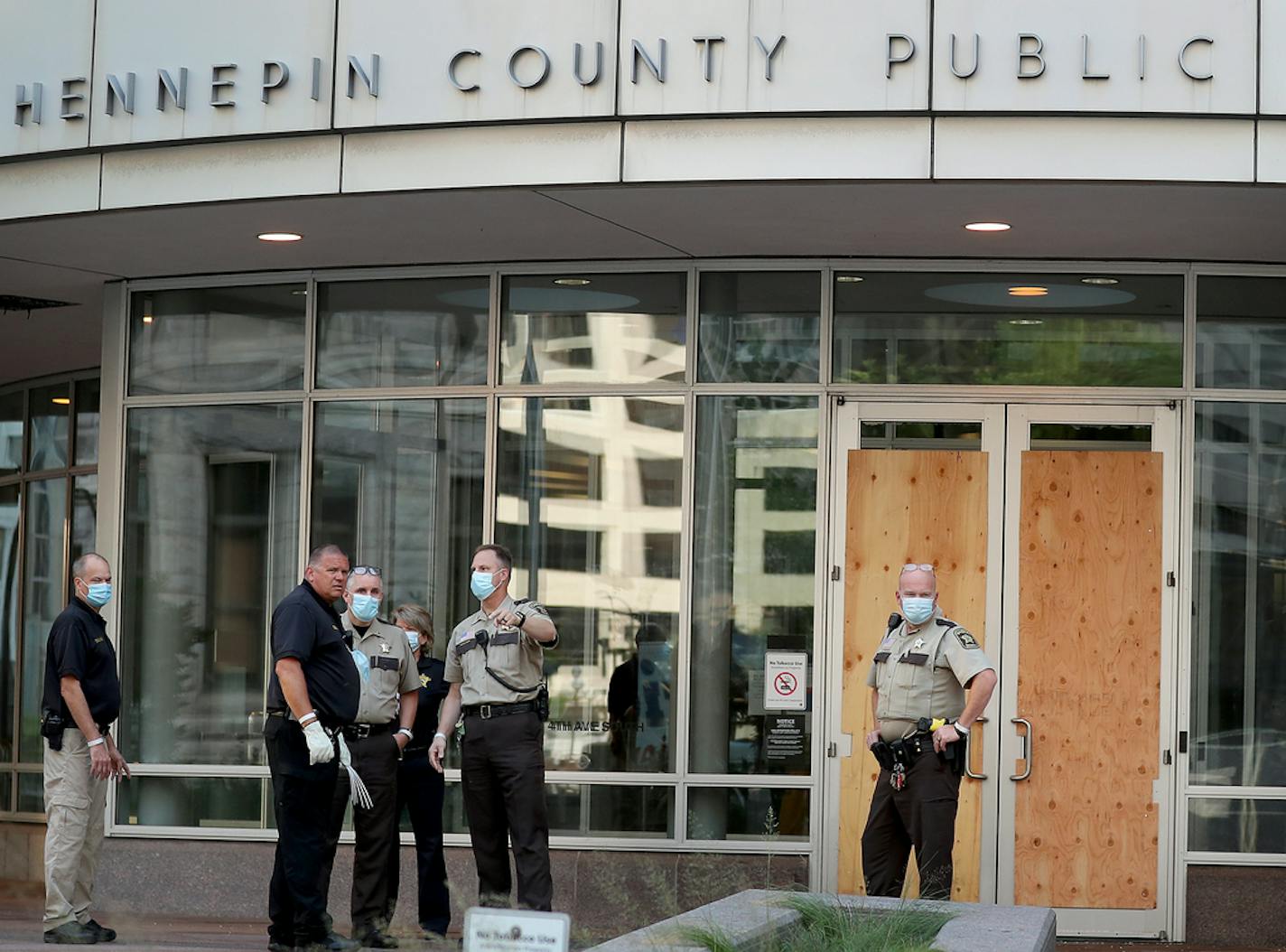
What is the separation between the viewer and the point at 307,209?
935cm

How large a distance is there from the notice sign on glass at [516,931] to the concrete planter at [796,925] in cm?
85

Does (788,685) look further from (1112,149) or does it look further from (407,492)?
(1112,149)

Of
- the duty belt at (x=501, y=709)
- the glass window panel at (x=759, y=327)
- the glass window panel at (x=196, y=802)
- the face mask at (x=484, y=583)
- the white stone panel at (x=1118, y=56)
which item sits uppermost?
the white stone panel at (x=1118, y=56)

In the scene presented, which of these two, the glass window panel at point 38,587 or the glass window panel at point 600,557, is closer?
the glass window panel at point 600,557

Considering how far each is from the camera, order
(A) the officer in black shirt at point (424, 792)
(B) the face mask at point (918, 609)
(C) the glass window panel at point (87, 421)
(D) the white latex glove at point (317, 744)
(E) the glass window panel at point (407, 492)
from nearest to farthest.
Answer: (D) the white latex glove at point (317, 744) → (B) the face mask at point (918, 609) → (A) the officer in black shirt at point (424, 792) → (E) the glass window panel at point (407, 492) → (C) the glass window panel at point (87, 421)

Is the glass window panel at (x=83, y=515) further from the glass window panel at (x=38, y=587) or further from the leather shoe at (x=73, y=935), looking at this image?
the leather shoe at (x=73, y=935)

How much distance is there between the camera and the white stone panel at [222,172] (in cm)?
895

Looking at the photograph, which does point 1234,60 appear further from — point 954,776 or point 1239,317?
point 954,776

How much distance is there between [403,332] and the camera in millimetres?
10906

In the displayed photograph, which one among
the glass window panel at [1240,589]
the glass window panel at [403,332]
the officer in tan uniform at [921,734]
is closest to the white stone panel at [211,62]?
the glass window panel at [403,332]

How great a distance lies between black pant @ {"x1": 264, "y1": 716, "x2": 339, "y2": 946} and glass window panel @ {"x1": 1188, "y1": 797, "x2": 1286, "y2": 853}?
4.72m

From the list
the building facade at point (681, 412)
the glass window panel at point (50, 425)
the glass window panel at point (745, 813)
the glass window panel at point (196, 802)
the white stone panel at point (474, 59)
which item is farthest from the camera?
the glass window panel at point (50, 425)

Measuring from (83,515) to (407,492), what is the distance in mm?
5736

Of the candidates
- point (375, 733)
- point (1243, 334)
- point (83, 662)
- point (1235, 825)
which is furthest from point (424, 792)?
point (1243, 334)
